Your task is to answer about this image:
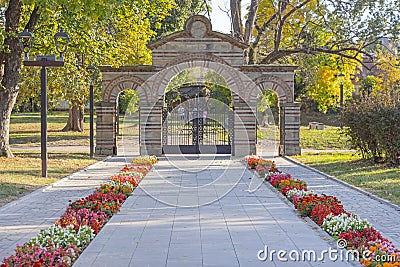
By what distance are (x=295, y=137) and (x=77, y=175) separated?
988 cm

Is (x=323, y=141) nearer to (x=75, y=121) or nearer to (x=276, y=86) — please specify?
(x=276, y=86)

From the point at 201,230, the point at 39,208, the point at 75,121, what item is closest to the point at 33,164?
the point at 39,208

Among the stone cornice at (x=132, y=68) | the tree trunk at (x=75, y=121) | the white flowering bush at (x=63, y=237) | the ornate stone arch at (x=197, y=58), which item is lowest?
the white flowering bush at (x=63, y=237)

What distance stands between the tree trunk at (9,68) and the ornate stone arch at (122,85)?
4.38 metres

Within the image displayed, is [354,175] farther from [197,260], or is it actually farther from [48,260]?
[48,260]

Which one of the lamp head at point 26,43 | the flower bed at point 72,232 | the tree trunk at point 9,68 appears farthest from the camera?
the tree trunk at point 9,68

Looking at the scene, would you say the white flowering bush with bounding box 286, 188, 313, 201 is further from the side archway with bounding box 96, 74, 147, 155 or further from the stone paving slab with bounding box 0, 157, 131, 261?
the side archway with bounding box 96, 74, 147, 155

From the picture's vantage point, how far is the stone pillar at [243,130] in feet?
78.5

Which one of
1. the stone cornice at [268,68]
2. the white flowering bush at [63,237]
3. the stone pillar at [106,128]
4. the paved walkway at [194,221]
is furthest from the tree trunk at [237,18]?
the white flowering bush at [63,237]

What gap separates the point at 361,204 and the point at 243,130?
11.8 m

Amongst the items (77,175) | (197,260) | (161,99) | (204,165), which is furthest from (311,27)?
(197,260)

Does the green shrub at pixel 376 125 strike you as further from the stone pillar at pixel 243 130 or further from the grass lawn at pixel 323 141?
the grass lawn at pixel 323 141

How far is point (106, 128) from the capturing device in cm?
2405

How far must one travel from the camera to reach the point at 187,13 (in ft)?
118
